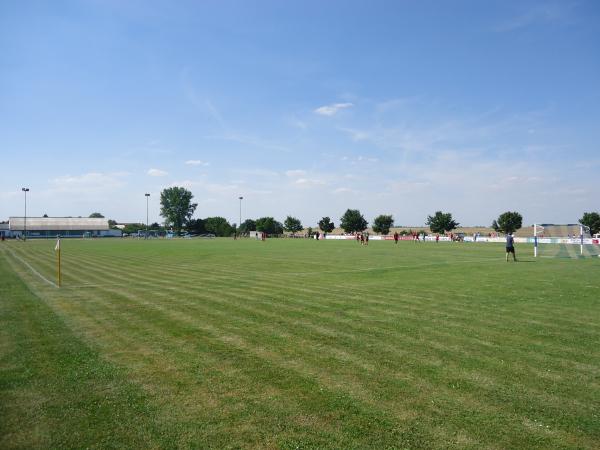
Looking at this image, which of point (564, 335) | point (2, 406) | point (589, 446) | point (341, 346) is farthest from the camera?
point (564, 335)

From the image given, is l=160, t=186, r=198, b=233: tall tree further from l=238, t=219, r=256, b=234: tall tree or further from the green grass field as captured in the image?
the green grass field

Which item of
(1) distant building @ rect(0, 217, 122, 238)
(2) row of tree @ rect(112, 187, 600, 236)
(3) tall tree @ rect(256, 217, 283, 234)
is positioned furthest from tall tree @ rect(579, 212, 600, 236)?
(1) distant building @ rect(0, 217, 122, 238)

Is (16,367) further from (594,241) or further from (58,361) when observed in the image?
(594,241)

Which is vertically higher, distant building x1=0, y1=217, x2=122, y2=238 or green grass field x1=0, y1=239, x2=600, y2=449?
distant building x1=0, y1=217, x2=122, y2=238

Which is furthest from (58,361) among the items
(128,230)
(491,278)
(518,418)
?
(128,230)

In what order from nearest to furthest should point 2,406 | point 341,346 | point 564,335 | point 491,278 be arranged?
point 2,406 < point 341,346 < point 564,335 < point 491,278

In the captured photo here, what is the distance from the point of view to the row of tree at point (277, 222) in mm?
109562

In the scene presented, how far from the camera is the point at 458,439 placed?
13.8 feet

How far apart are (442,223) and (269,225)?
62.3 m

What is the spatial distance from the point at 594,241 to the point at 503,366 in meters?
55.8

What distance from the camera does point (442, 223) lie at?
366 feet

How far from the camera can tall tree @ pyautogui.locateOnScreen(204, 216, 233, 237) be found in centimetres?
15612

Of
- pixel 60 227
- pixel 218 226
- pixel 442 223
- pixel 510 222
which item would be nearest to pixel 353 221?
pixel 442 223

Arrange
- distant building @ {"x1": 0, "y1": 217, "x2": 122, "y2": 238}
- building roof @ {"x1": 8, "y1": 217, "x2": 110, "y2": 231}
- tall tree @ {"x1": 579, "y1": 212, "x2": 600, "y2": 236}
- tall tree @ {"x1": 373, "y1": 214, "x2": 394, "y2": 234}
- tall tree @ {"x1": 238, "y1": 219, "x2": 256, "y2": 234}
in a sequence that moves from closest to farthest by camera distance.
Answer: tall tree @ {"x1": 579, "y1": 212, "x2": 600, "y2": 236} < tall tree @ {"x1": 373, "y1": 214, "x2": 394, "y2": 234} < distant building @ {"x1": 0, "y1": 217, "x2": 122, "y2": 238} < building roof @ {"x1": 8, "y1": 217, "x2": 110, "y2": 231} < tall tree @ {"x1": 238, "y1": 219, "x2": 256, "y2": 234}
